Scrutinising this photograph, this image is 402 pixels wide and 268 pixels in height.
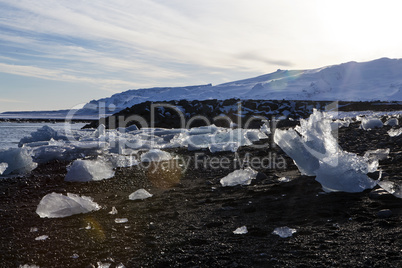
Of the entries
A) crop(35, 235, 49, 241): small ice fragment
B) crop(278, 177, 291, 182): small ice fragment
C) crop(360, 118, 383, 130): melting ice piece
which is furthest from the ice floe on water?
crop(278, 177, 291, 182): small ice fragment

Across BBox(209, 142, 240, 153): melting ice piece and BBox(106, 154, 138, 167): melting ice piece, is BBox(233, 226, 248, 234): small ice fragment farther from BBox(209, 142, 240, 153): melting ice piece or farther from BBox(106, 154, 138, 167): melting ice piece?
BBox(209, 142, 240, 153): melting ice piece

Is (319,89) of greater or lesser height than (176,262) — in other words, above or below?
above

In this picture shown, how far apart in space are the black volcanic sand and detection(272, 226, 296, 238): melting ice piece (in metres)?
0.05

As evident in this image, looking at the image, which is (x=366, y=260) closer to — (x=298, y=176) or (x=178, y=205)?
(x=178, y=205)

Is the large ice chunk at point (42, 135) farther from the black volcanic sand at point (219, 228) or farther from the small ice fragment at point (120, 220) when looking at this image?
the small ice fragment at point (120, 220)

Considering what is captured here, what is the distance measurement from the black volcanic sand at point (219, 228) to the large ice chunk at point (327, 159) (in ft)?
0.49

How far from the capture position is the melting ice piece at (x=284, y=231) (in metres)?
2.75

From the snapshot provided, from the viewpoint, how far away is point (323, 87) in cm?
7119

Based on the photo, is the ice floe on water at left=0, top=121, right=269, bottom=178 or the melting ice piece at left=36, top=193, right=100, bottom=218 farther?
the ice floe on water at left=0, top=121, right=269, bottom=178

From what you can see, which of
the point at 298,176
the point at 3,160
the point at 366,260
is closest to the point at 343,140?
the point at 298,176

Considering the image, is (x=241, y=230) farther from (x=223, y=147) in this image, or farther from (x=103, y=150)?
(x=103, y=150)

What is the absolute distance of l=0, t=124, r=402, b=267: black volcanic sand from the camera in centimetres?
241

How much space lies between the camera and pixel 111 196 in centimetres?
464

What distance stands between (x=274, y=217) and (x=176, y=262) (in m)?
1.13
